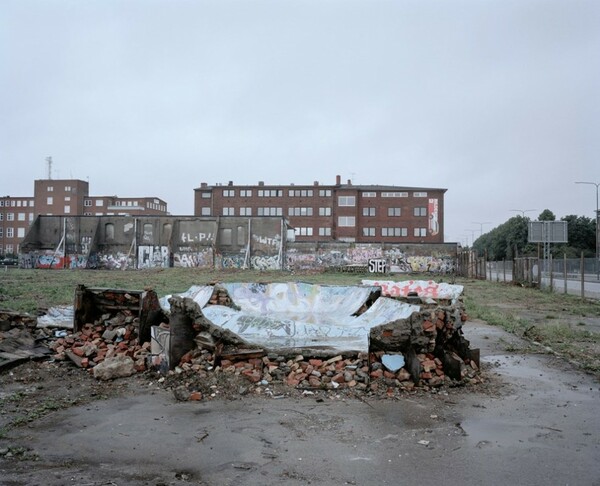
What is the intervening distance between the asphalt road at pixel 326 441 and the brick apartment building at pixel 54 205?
99.6 m

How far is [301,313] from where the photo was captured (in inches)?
418

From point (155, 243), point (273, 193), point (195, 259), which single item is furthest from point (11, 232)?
point (195, 259)

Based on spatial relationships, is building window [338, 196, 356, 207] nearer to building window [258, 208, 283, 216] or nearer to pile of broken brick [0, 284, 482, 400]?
building window [258, 208, 283, 216]

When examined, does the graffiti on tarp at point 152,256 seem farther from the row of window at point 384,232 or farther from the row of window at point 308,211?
the row of window at point 384,232

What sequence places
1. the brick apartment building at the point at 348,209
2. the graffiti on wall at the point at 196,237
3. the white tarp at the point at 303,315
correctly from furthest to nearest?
1. the brick apartment building at the point at 348,209
2. the graffiti on wall at the point at 196,237
3. the white tarp at the point at 303,315

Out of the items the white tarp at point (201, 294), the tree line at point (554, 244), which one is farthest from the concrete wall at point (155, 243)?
the white tarp at point (201, 294)

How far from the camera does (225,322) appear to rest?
345 inches

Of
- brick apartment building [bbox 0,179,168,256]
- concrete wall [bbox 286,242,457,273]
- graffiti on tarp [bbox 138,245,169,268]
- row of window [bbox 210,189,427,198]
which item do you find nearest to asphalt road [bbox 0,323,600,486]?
graffiti on tarp [bbox 138,245,169,268]

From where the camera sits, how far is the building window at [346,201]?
73875 mm

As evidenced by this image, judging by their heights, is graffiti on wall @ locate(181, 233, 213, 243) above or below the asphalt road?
above

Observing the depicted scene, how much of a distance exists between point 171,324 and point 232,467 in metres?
3.63

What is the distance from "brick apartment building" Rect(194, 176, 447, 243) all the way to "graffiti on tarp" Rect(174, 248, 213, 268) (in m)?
28.1

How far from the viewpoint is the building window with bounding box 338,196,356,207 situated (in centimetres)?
7388

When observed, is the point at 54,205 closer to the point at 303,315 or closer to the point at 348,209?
the point at 348,209
